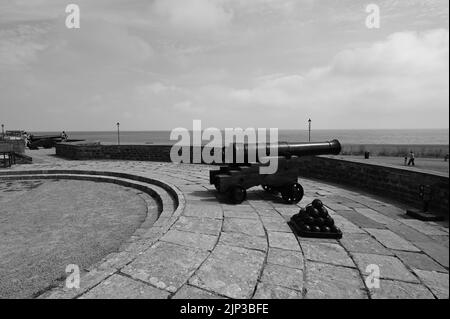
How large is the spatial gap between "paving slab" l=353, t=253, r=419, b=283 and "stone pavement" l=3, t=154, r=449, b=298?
0.03ft

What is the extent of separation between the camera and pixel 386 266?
325 centimetres

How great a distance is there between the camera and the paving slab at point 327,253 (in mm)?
3384

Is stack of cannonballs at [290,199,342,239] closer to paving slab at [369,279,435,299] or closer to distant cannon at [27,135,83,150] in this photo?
paving slab at [369,279,435,299]

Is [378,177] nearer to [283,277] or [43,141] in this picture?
[283,277]

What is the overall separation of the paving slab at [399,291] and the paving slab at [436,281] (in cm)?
8

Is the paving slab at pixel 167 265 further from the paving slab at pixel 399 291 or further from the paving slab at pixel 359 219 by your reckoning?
the paving slab at pixel 359 219

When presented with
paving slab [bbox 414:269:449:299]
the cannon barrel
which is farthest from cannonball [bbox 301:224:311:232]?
the cannon barrel

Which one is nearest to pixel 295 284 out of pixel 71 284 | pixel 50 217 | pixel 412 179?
pixel 71 284

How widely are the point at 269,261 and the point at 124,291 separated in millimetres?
1612

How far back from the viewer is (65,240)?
4.64m

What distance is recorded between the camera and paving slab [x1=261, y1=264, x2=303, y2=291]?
283 cm

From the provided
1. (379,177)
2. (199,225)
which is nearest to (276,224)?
(199,225)

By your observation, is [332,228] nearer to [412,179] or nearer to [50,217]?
[412,179]
